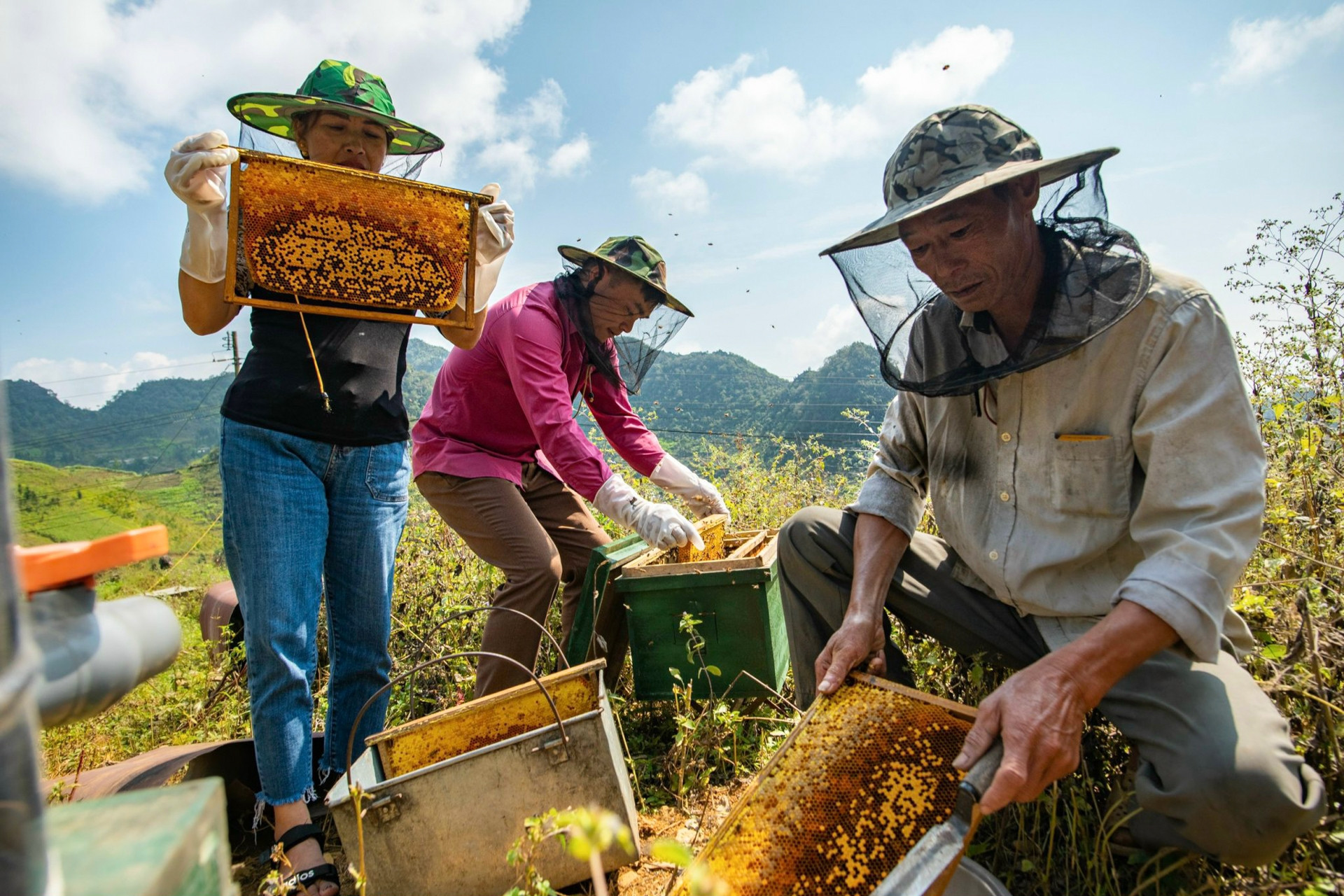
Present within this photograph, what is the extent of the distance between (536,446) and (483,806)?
1.90 meters

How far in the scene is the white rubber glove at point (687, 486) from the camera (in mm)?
4504

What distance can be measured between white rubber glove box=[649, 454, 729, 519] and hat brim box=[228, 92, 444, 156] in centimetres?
215

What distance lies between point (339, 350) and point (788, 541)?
1852 millimetres

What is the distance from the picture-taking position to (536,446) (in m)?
3.83

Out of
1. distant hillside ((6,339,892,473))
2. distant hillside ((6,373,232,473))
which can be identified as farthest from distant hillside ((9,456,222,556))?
distant hillside ((6,339,892,473))

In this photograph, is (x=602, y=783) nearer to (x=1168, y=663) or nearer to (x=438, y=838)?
(x=438, y=838)

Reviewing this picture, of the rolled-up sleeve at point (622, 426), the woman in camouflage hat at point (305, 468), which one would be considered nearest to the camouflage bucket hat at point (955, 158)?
the woman in camouflage hat at point (305, 468)

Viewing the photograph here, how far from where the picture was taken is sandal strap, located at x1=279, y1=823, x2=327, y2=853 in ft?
8.14

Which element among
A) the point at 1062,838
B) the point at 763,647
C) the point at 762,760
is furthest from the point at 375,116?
the point at 1062,838

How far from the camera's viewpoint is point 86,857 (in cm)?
63

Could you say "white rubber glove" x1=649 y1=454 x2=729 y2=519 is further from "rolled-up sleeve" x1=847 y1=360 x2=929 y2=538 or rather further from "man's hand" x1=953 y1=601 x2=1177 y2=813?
"man's hand" x1=953 y1=601 x2=1177 y2=813

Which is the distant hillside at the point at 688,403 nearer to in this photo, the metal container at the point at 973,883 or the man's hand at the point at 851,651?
the man's hand at the point at 851,651

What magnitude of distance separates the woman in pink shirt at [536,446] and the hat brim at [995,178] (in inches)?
66.5

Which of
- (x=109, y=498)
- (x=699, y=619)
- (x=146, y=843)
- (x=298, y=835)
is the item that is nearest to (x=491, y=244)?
(x=699, y=619)
